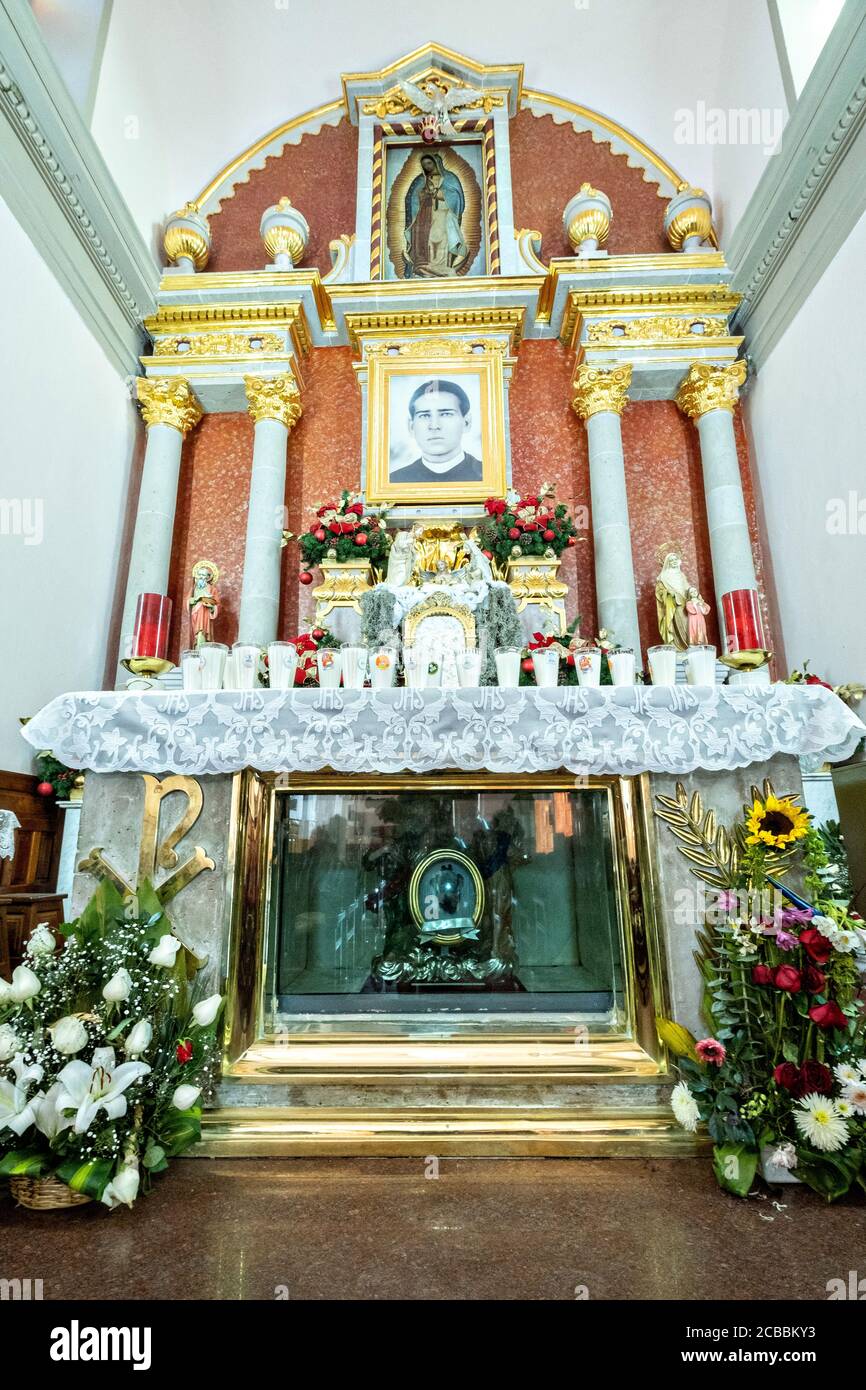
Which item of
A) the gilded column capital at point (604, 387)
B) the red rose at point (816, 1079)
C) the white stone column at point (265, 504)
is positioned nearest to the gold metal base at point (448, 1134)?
the red rose at point (816, 1079)

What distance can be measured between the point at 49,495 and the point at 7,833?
2.33m

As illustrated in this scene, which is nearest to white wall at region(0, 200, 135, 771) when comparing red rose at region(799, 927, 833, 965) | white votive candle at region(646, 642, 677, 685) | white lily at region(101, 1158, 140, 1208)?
white lily at region(101, 1158, 140, 1208)

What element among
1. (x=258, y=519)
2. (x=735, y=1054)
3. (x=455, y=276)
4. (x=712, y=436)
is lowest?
(x=735, y=1054)

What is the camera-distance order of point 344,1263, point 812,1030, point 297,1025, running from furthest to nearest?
1. point 297,1025
2. point 812,1030
3. point 344,1263

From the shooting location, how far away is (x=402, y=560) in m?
5.42

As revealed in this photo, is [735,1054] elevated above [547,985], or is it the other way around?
[547,985]

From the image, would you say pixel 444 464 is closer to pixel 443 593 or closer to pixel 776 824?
pixel 443 593

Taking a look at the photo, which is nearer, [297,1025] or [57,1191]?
[57,1191]

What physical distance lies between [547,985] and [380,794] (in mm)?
937

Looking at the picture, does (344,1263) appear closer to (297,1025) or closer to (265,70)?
(297,1025)

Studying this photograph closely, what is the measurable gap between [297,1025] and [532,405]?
5676mm

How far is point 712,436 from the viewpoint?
6.30 metres

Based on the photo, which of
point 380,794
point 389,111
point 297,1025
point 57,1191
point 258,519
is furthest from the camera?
point 389,111

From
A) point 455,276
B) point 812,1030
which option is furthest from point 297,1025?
point 455,276
